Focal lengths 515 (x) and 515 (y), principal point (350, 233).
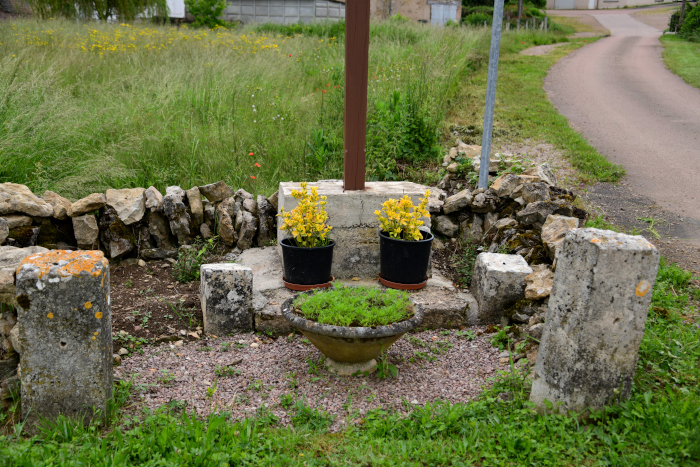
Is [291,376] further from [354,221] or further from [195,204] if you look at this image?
[195,204]

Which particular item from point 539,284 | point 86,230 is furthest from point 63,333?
point 539,284

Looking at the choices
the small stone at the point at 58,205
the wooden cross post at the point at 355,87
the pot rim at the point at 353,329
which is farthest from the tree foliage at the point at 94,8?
the pot rim at the point at 353,329

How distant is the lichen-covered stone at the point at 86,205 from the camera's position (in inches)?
180

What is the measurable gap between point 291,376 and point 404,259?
1.35 m

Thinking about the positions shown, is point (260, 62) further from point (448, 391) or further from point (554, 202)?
point (448, 391)

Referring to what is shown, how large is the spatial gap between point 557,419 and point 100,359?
239 cm

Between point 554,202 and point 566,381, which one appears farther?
point 554,202

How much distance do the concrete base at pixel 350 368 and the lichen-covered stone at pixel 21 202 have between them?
114 inches

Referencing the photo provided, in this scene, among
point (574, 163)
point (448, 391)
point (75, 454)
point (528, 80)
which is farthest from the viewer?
point (528, 80)

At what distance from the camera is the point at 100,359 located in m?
2.65

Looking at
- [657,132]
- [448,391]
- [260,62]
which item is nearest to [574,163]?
[657,132]

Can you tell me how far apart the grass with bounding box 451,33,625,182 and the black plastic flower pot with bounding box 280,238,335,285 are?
14.6 ft

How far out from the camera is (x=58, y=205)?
4.56m

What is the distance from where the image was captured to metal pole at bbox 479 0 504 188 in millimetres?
4988
